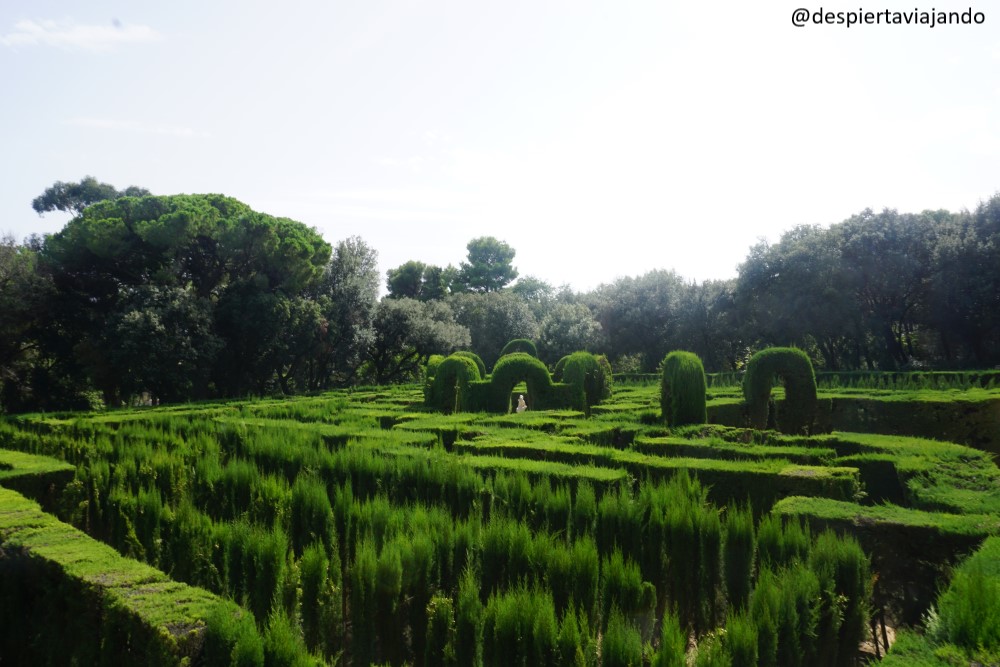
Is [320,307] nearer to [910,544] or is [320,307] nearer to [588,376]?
[588,376]

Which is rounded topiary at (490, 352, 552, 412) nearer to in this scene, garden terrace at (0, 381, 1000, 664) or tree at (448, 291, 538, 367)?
garden terrace at (0, 381, 1000, 664)

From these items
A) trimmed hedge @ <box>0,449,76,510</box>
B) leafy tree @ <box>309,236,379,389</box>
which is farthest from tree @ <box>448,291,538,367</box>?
trimmed hedge @ <box>0,449,76,510</box>

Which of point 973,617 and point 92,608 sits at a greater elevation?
point 973,617

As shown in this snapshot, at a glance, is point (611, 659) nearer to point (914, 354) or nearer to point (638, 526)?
point (638, 526)

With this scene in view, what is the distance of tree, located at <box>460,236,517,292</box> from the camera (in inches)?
2709

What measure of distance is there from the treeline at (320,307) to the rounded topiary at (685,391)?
→ 20.4 meters

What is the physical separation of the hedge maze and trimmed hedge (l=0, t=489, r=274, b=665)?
0.06ft

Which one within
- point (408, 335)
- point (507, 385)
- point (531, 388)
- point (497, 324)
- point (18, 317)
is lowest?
point (531, 388)

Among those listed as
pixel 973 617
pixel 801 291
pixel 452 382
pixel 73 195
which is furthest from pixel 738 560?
pixel 73 195

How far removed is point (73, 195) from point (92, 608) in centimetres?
4828

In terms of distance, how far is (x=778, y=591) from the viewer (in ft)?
12.4


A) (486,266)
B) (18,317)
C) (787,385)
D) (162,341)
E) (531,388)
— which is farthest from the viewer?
(486,266)

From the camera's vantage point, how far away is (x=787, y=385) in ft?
36.5

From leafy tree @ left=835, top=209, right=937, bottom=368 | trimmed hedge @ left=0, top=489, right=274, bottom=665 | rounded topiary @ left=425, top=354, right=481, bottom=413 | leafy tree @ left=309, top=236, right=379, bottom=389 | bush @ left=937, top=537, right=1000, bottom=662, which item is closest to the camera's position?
bush @ left=937, top=537, right=1000, bottom=662
